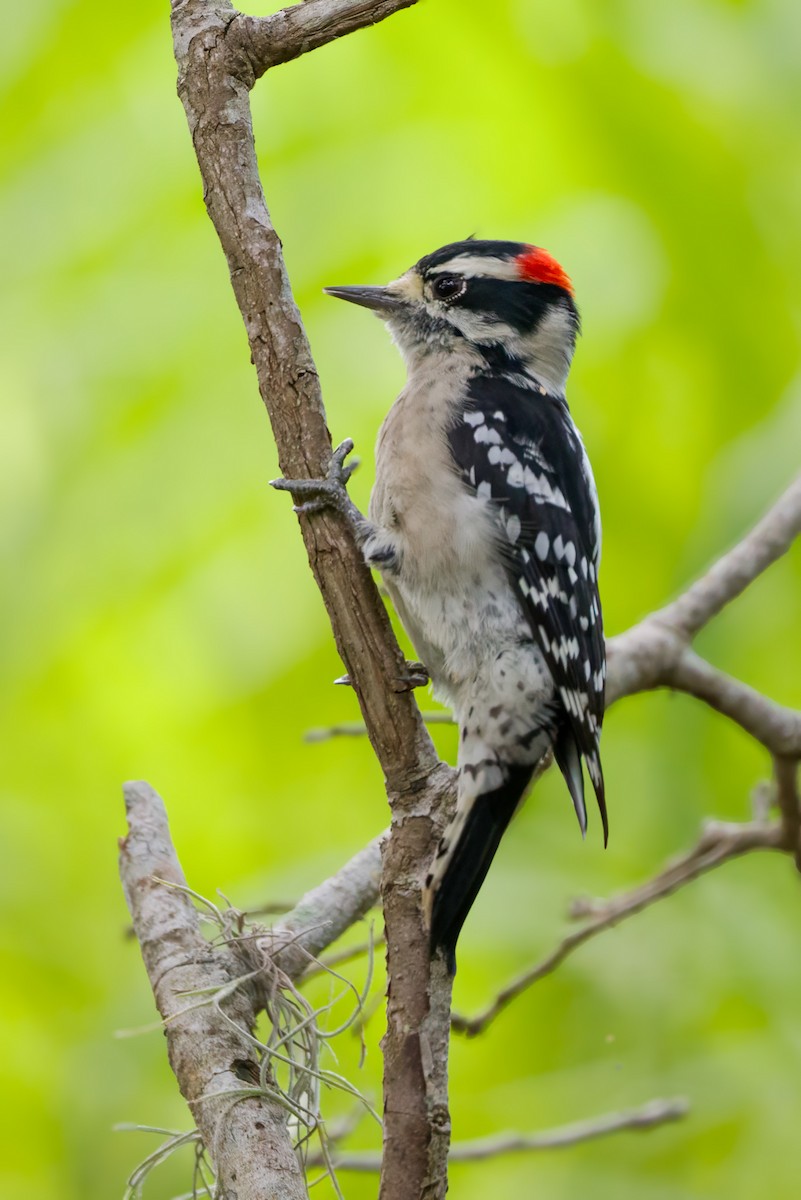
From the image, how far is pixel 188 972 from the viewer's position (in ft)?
4.67

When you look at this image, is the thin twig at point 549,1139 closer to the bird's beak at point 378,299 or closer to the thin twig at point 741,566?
the thin twig at point 741,566

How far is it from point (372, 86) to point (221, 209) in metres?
1.30

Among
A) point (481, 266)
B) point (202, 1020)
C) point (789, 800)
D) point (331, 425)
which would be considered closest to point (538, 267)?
point (481, 266)

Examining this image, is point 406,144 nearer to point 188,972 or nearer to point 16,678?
point 16,678

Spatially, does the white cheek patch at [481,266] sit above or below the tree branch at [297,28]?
above

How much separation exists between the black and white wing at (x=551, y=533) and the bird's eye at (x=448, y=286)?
0.16m

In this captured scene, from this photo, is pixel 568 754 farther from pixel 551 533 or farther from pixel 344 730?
pixel 344 730

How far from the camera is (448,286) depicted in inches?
73.8

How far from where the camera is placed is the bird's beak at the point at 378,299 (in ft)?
6.10

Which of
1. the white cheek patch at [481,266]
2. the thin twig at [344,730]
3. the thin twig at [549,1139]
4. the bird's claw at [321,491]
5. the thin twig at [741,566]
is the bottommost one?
the thin twig at [549,1139]

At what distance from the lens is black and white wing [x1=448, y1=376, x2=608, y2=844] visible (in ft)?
5.31

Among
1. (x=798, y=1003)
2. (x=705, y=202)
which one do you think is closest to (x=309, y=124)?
(x=705, y=202)

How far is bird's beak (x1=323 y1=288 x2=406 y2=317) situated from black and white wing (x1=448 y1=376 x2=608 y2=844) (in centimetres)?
19

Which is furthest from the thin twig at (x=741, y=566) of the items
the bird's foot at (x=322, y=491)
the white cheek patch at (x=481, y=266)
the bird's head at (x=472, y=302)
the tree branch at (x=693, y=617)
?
the bird's foot at (x=322, y=491)
